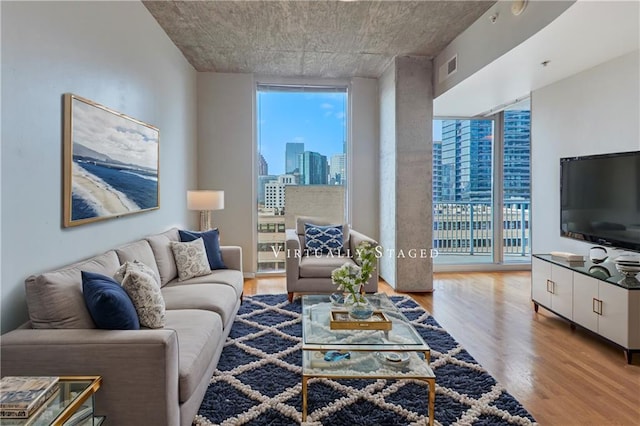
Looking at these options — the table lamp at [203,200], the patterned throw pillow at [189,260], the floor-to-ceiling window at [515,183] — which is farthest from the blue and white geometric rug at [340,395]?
the floor-to-ceiling window at [515,183]

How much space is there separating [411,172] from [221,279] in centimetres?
260

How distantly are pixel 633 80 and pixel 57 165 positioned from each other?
4287mm

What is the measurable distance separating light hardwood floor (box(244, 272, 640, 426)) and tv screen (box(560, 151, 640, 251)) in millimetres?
846

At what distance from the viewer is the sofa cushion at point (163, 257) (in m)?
3.10

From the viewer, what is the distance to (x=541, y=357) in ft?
9.22

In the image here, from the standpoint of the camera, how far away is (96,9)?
2.54 meters

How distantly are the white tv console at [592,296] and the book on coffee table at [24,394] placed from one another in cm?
339

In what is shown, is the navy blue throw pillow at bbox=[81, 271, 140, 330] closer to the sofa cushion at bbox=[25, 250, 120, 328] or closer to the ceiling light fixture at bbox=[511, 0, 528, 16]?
the sofa cushion at bbox=[25, 250, 120, 328]

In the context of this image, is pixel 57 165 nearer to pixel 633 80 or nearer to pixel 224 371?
pixel 224 371

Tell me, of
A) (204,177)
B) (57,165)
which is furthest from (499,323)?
(204,177)

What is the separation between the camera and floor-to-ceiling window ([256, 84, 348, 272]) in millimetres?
5500

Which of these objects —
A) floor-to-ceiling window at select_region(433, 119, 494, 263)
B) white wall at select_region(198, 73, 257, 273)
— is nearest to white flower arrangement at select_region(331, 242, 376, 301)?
white wall at select_region(198, 73, 257, 273)

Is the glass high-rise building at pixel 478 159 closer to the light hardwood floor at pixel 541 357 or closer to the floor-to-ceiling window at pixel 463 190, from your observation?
the floor-to-ceiling window at pixel 463 190

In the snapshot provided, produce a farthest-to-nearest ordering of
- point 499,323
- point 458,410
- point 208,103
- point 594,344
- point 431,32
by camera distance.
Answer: point 208,103 → point 431,32 → point 499,323 → point 594,344 → point 458,410
